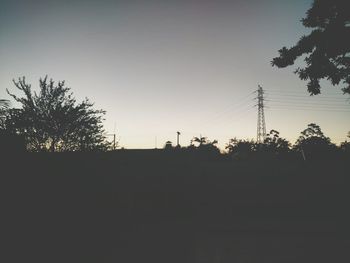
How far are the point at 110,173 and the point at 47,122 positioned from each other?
8.05 meters

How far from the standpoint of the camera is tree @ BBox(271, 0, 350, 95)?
5.25 metres

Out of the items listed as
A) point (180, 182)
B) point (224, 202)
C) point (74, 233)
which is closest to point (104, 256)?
point (74, 233)

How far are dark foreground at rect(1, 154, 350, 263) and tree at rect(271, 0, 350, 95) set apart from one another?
17.3 ft

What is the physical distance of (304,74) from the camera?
622 cm

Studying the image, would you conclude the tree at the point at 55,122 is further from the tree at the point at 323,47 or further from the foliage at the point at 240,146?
the foliage at the point at 240,146

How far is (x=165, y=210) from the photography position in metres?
17.9

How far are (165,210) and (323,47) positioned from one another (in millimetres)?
14533

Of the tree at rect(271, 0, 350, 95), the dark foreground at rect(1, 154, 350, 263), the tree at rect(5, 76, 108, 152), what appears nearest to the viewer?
the tree at rect(271, 0, 350, 95)

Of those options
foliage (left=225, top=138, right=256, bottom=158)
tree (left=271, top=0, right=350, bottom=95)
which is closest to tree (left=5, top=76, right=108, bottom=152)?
tree (left=271, top=0, right=350, bottom=95)

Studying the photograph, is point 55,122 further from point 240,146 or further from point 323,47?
point 240,146

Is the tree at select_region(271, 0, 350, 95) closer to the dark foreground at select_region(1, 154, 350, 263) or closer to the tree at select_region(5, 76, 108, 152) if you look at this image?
the dark foreground at select_region(1, 154, 350, 263)

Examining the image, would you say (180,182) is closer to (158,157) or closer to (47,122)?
(158,157)

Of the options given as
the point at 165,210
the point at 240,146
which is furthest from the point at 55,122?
the point at 240,146

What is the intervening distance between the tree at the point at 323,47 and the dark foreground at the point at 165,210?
17.3 feet
